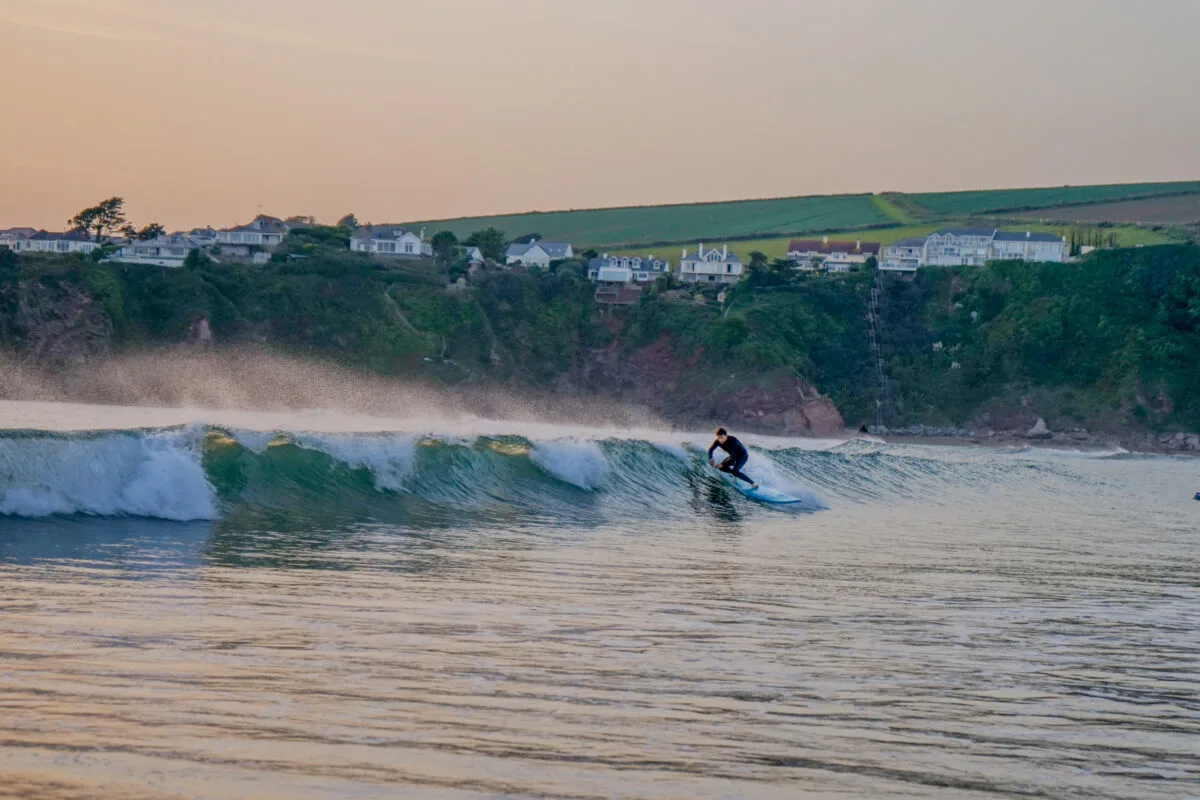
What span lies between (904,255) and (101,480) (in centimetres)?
11750

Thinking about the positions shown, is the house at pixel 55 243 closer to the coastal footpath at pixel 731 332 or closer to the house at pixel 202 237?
the house at pixel 202 237

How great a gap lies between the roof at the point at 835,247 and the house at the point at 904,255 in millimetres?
4243

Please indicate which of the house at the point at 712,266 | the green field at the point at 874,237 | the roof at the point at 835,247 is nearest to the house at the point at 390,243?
the house at the point at 712,266

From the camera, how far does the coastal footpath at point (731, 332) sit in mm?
91062

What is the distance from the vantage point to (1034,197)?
171 m

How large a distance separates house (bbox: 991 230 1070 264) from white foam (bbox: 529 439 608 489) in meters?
104

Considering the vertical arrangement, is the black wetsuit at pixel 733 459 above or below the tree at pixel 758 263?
below

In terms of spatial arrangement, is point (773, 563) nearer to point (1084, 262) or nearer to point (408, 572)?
point (408, 572)

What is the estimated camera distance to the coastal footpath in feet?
299

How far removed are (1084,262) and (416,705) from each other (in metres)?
118

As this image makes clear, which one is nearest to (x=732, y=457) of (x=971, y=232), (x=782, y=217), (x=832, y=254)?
(x=832, y=254)

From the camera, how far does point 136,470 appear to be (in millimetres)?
19891

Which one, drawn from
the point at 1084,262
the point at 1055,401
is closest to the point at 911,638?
the point at 1055,401

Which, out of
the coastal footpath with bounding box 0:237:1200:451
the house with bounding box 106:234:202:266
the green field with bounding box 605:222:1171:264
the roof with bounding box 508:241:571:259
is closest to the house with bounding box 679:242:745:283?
the coastal footpath with bounding box 0:237:1200:451
